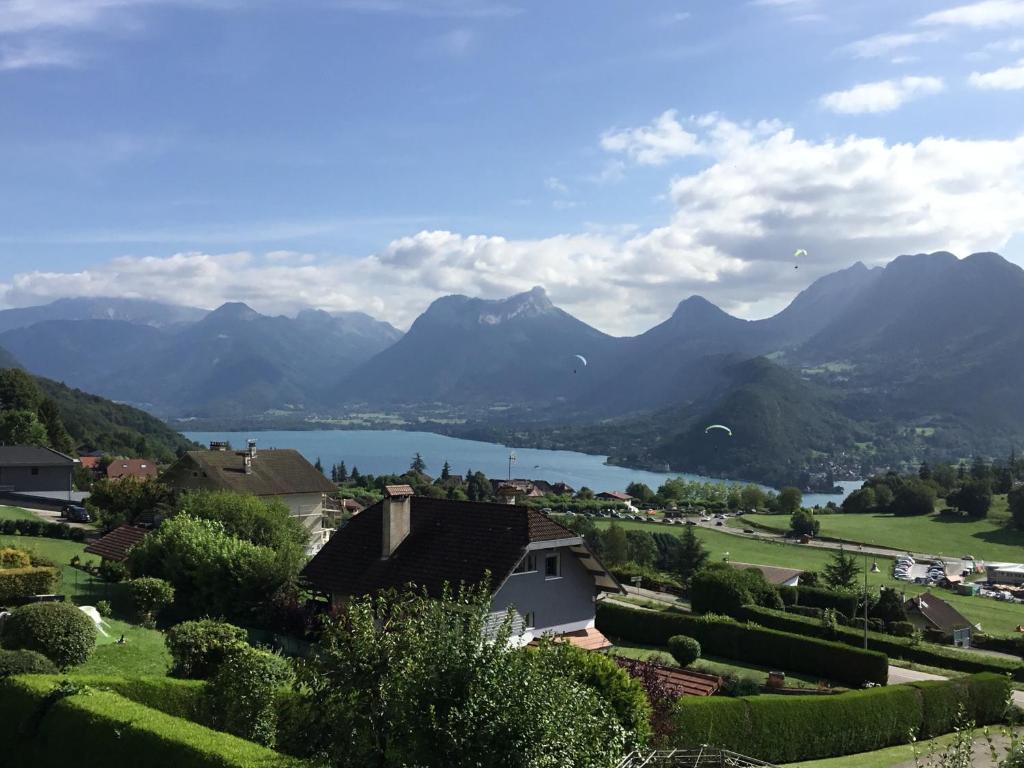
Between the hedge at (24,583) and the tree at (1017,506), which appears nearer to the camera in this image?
the hedge at (24,583)

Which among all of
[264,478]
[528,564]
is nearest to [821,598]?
[528,564]

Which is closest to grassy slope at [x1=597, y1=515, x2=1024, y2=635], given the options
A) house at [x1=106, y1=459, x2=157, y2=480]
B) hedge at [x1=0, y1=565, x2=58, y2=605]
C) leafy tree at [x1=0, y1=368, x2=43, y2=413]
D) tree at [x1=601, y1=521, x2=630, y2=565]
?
tree at [x1=601, y1=521, x2=630, y2=565]

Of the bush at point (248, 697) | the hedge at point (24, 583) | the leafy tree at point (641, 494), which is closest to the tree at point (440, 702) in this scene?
the bush at point (248, 697)

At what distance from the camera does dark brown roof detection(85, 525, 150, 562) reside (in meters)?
34.9

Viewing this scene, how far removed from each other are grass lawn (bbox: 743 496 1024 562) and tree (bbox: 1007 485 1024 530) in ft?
3.60

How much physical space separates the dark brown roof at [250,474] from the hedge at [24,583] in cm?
2170

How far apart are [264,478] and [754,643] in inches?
1195

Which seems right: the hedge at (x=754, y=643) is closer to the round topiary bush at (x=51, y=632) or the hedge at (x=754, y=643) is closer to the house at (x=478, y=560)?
the house at (x=478, y=560)

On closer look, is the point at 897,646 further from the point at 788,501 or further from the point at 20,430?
the point at 788,501

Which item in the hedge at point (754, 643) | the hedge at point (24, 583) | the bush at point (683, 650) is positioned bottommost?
the hedge at point (754, 643)

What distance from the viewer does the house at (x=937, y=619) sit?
4724 cm

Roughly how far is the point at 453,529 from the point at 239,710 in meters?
14.8

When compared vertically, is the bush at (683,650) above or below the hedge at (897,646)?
above

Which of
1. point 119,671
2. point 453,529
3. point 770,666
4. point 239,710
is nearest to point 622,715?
point 239,710
